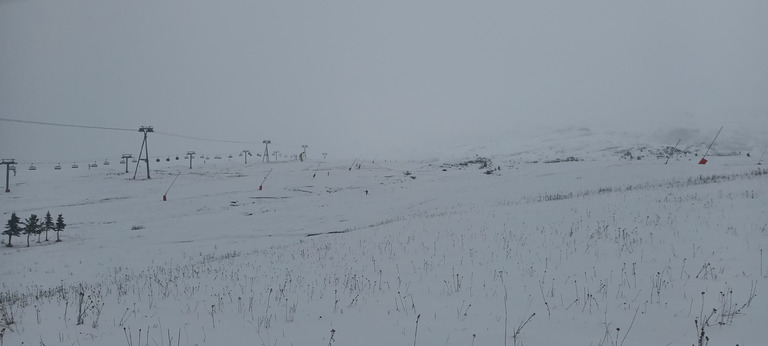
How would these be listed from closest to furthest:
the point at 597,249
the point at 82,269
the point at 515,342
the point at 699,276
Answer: the point at 515,342, the point at 699,276, the point at 597,249, the point at 82,269

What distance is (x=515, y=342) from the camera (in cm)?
550

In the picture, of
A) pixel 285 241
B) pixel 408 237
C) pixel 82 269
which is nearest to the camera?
pixel 408 237

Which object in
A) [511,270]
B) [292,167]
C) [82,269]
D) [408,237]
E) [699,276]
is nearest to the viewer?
[699,276]

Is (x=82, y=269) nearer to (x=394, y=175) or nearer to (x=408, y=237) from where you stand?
(x=408, y=237)

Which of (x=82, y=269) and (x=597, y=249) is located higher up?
(x=597, y=249)

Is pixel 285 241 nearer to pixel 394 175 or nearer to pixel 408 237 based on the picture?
pixel 408 237

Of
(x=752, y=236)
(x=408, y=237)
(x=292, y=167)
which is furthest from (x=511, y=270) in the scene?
(x=292, y=167)

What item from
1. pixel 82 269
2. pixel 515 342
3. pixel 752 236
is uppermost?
pixel 752 236

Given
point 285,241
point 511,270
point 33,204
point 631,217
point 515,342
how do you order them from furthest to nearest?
point 33,204, point 285,241, point 631,217, point 511,270, point 515,342

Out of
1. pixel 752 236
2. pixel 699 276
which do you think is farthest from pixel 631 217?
pixel 699 276

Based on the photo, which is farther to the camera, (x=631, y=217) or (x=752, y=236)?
(x=631, y=217)

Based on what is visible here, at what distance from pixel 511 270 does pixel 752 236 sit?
18.4 ft

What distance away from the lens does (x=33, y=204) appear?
45438mm

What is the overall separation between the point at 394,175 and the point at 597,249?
167ft
